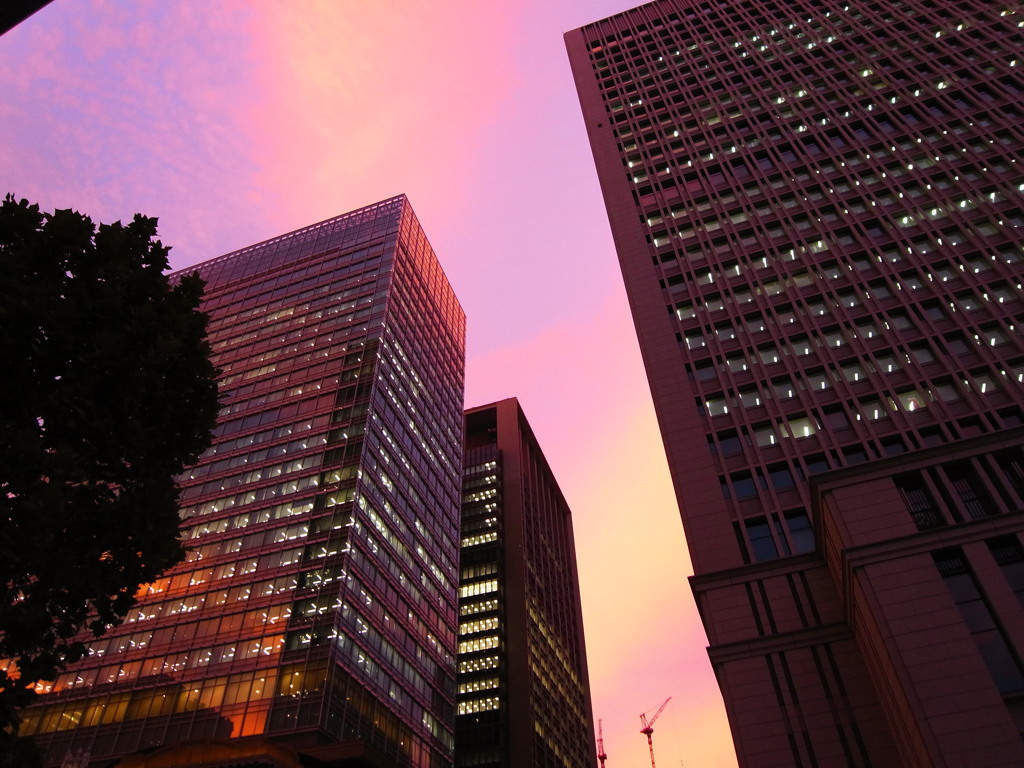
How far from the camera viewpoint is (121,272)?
16703mm

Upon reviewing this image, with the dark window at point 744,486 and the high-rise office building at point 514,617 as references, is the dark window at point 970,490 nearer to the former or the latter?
the dark window at point 744,486

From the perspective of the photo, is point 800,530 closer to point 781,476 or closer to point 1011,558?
point 781,476

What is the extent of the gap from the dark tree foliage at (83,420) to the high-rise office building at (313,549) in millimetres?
32207

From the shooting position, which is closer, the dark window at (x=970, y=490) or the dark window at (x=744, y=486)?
the dark window at (x=970, y=490)

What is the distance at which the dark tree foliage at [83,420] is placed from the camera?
1401 cm

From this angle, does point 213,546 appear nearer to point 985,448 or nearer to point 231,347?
point 231,347

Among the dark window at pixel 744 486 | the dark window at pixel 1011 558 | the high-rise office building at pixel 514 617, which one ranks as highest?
the high-rise office building at pixel 514 617

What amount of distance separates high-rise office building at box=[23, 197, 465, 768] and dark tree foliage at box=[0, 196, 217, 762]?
32.2 meters

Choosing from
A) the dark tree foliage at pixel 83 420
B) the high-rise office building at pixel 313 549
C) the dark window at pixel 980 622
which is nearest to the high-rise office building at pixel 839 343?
the dark window at pixel 980 622

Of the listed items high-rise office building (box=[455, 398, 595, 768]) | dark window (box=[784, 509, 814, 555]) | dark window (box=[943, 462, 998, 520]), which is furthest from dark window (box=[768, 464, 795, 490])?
high-rise office building (box=[455, 398, 595, 768])

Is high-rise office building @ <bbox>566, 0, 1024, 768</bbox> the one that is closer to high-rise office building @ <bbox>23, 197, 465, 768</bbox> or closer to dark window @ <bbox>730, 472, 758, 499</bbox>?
dark window @ <bbox>730, 472, 758, 499</bbox>

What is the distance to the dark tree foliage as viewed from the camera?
46.0 ft

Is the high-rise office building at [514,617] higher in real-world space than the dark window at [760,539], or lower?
higher

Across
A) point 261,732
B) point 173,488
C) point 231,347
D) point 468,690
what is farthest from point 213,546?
point 173,488
